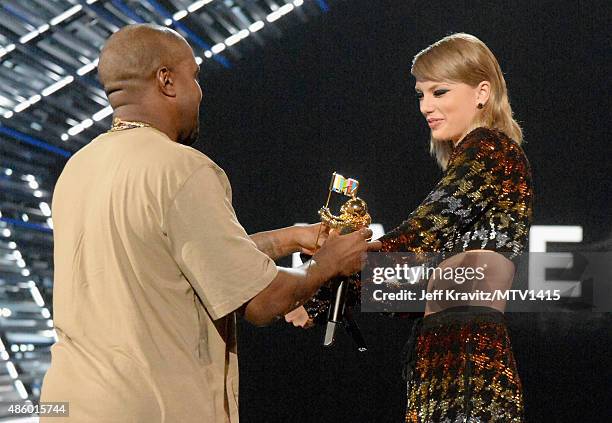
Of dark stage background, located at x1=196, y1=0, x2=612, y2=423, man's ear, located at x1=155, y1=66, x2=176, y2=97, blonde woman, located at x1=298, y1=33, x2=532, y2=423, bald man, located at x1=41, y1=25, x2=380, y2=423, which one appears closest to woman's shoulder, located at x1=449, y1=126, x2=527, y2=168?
blonde woman, located at x1=298, y1=33, x2=532, y2=423

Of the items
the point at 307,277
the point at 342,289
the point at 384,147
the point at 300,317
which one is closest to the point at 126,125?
the point at 307,277

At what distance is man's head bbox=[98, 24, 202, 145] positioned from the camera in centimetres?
175

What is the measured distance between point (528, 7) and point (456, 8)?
0.29m

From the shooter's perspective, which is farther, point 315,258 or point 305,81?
point 305,81

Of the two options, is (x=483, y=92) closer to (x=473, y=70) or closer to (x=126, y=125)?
(x=473, y=70)

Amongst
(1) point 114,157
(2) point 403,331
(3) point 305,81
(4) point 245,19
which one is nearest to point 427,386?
(1) point 114,157

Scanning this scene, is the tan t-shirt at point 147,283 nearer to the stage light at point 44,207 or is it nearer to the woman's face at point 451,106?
the woman's face at point 451,106

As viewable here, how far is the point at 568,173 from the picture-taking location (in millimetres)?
3592

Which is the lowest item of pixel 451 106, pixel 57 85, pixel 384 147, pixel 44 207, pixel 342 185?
pixel 342 185

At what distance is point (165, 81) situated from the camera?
1.77 m

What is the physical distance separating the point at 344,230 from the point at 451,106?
42 centimetres

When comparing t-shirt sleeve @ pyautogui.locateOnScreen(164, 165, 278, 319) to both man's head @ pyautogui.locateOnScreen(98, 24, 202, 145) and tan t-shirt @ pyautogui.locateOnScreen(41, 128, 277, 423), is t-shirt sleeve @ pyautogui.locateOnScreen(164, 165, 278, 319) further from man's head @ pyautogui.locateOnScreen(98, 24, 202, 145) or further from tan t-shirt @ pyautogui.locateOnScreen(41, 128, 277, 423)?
man's head @ pyautogui.locateOnScreen(98, 24, 202, 145)

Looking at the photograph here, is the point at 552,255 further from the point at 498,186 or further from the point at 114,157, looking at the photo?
the point at 114,157

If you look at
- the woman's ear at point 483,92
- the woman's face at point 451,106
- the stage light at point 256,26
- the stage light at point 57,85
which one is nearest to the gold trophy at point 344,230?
the woman's face at point 451,106
